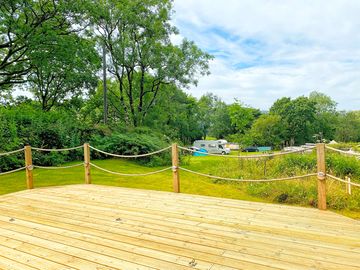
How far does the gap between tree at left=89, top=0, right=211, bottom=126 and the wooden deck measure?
1250cm

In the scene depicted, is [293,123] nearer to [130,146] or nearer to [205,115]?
[205,115]

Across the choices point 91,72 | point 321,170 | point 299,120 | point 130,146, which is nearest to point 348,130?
point 299,120

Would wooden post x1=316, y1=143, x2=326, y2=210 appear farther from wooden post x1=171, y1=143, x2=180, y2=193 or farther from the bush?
the bush

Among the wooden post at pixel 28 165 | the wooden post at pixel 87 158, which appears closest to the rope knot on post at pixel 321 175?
the wooden post at pixel 87 158

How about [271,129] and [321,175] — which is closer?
[321,175]

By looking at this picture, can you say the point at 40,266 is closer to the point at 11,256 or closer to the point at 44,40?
the point at 11,256

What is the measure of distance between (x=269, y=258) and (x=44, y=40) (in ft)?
32.2

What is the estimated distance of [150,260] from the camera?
207cm

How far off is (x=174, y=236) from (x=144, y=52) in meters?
14.0

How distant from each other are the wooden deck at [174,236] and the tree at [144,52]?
1250 centimetres

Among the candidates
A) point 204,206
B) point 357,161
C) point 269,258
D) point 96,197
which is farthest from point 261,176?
point 269,258

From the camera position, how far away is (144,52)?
15.1m

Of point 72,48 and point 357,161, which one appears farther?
point 72,48

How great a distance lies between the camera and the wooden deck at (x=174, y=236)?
80.4 inches
